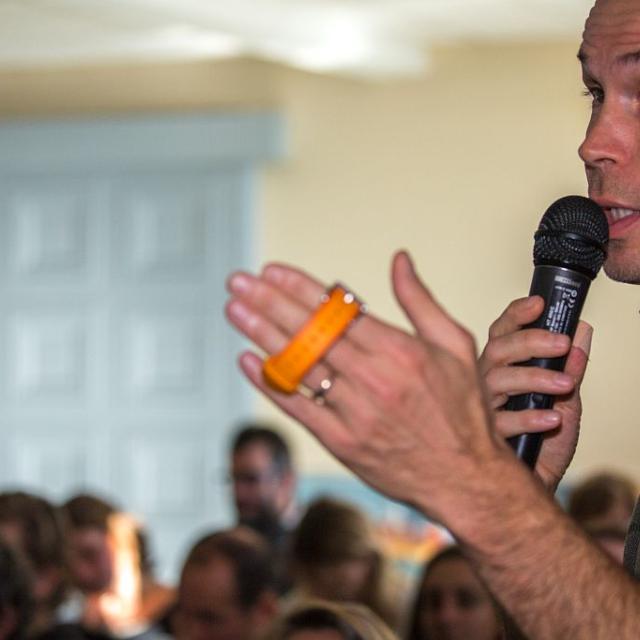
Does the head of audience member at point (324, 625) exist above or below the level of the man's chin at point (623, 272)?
below

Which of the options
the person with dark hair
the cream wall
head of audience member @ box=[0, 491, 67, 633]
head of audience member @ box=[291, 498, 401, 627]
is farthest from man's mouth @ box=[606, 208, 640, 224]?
the cream wall

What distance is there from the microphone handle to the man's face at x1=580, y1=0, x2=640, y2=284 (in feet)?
0.21

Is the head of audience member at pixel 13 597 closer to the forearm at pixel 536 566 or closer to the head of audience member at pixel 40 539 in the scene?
the head of audience member at pixel 40 539

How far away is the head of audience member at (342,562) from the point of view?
458cm

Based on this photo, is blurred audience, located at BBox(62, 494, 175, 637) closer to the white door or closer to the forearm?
the white door

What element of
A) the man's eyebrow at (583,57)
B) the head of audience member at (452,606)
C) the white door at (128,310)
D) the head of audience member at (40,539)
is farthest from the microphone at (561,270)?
the white door at (128,310)

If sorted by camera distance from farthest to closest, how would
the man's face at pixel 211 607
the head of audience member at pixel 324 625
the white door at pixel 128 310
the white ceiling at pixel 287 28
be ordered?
1. the white door at pixel 128 310
2. the white ceiling at pixel 287 28
3. the man's face at pixel 211 607
4. the head of audience member at pixel 324 625

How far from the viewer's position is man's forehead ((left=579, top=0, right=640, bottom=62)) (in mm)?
1528

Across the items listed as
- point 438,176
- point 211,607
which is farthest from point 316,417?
point 438,176

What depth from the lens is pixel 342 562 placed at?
4.64 m

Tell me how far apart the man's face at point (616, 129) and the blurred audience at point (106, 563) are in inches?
160

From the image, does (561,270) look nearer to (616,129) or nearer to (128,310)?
(616,129)

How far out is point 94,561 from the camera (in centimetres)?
559

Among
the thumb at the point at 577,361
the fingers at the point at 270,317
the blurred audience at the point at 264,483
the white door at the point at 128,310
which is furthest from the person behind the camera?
the white door at the point at 128,310
